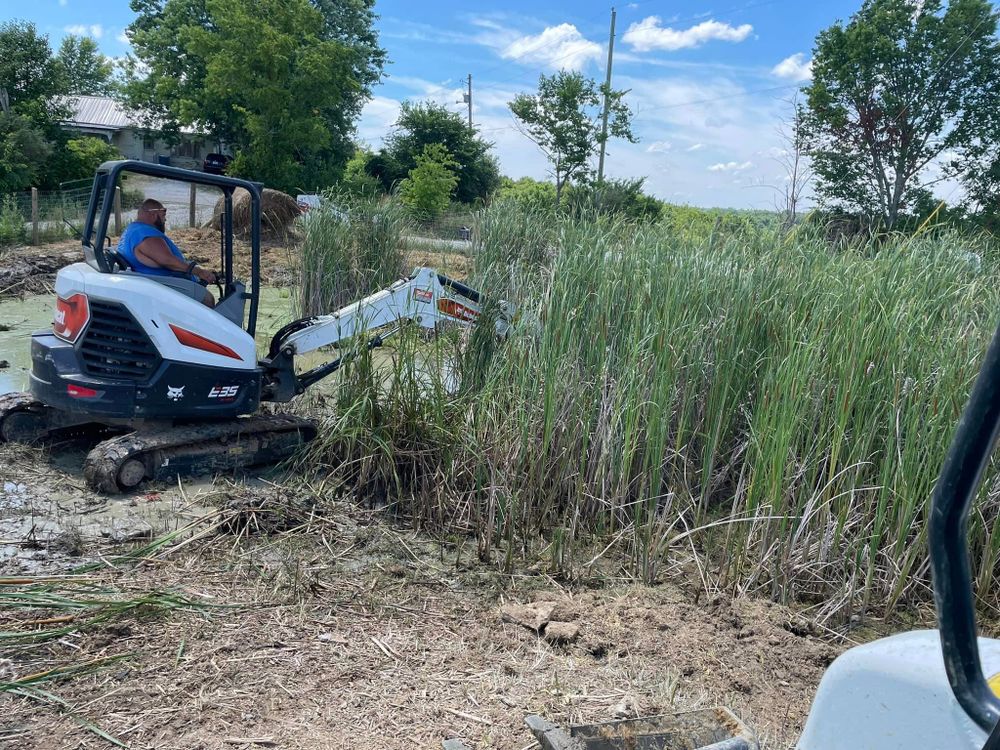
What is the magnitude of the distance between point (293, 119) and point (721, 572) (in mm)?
27369

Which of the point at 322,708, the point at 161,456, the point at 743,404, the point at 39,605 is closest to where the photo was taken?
the point at 322,708

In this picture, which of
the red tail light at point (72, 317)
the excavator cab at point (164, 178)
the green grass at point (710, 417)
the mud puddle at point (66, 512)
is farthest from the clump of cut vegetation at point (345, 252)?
the green grass at point (710, 417)

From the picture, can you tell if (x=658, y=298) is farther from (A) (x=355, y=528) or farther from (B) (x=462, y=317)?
(A) (x=355, y=528)

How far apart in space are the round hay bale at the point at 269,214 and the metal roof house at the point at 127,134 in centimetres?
1251

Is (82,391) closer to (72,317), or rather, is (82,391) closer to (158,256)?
(72,317)

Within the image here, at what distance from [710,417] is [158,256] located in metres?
3.62

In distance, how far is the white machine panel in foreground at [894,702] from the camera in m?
1.02

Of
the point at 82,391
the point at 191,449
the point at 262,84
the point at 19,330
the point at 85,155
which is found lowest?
the point at 191,449

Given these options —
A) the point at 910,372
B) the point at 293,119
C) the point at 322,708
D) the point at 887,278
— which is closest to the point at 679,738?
the point at 322,708

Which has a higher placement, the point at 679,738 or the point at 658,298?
the point at 658,298

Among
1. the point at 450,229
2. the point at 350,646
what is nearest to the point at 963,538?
the point at 350,646

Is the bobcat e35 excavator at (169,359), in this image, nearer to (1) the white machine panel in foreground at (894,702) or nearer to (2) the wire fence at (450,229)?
(2) the wire fence at (450,229)

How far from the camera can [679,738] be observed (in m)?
2.61

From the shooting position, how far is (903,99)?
61.6ft
